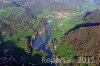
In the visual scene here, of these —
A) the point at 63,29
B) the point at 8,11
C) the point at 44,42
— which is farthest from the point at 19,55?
the point at 8,11

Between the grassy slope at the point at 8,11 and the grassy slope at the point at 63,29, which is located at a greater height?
the grassy slope at the point at 8,11

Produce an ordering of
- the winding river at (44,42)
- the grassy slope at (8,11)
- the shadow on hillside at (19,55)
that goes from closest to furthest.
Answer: the shadow on hillside at (19,55)
the winding river at (44,42)
the grassy slope at (8,11)

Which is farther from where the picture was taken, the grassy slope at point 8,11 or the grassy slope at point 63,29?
the grassy slope at point 8,11

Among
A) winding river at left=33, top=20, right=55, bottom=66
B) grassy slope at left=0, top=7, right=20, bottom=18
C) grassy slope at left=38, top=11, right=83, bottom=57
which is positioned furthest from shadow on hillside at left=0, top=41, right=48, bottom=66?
grassy slope at left=0, top=7, right=20, bottom=18

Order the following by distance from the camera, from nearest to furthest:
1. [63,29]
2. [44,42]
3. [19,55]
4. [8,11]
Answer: [19,55] → [44,42] → [63,29] → [8,11]

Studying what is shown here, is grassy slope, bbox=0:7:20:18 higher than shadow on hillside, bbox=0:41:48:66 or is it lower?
higher

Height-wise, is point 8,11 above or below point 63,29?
above

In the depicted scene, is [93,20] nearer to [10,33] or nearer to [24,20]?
[24,20]

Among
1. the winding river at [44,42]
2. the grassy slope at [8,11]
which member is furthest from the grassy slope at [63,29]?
the grassy slope at [8,11]

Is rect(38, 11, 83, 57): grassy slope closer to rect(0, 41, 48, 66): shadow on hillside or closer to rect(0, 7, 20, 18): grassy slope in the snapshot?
rect(0, 41, 48, 66): shadow on hillside

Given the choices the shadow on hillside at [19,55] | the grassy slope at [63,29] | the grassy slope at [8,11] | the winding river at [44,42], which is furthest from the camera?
the grassy slope at [8,11]

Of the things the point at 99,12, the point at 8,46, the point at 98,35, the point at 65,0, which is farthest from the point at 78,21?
the point at 65,0

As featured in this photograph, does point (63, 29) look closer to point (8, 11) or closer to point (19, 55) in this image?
point (19, 55)

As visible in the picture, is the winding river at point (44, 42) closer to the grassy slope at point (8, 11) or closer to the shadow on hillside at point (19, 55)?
the shadow on hillside at point (19, 55)
